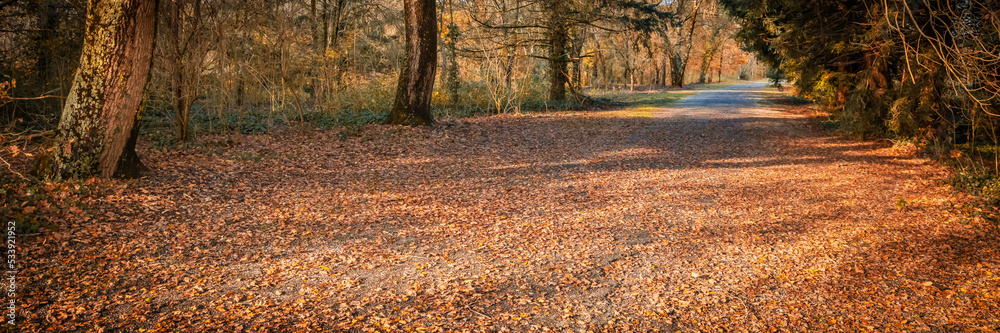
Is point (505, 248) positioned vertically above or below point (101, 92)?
below

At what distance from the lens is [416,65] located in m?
12.4

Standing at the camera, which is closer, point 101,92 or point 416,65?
point 101,92

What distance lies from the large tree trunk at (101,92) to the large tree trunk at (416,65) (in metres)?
6.20

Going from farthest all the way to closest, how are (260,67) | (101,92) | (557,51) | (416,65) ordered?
(557,51) < (416,65) < (260,67) < (101,92)

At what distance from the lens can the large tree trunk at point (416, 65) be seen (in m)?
12.2

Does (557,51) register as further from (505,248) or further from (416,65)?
(505,248)

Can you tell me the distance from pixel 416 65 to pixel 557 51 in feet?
22.5

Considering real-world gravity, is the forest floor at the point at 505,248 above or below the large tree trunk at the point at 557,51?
below

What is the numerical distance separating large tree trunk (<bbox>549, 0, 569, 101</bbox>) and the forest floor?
311 inches

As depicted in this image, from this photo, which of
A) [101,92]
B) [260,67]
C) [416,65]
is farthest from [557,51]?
[101,92]

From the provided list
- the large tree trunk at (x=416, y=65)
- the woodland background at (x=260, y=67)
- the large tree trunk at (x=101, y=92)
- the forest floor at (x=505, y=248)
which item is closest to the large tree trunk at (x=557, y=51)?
the woodland background at (x=260, y=67)

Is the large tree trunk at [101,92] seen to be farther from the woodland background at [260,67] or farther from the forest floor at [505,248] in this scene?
the forest floor at [505,248]

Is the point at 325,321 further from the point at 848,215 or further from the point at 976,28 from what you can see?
the point at 976,28

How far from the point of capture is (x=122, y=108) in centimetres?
647
